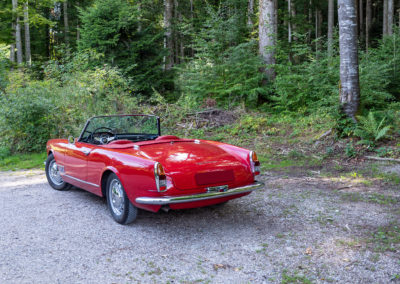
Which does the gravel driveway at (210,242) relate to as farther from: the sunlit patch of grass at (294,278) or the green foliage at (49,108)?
the green foliage at (49,108)

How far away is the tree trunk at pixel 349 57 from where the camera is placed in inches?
313

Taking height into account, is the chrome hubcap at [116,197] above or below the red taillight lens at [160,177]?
below

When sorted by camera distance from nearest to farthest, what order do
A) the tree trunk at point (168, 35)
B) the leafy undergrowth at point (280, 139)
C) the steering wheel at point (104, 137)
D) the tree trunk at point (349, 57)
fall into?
the steering wheel at point (104, 137) → the leafy undergrowth at point (280, 139) → the tree trunk at point (349, 57) → the tree trunk at point (168, 35)

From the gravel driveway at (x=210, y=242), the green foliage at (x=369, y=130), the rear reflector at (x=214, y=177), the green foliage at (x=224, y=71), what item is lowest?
the gravel driveway at (x=210, y=242)

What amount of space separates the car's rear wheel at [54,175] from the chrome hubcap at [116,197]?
204 centimetres

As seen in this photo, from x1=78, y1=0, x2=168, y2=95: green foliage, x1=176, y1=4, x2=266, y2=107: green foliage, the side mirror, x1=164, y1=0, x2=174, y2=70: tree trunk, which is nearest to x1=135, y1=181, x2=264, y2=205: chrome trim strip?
the side mirror

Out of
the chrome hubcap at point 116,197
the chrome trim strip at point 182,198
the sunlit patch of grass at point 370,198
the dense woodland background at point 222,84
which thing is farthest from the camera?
the dense woodland background at point 222,84

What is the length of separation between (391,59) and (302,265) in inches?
455

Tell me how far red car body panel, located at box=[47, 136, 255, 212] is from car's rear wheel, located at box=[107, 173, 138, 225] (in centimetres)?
17

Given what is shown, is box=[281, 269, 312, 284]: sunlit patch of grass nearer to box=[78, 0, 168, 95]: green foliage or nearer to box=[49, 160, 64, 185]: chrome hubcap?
box=[49, 160, 64, 185]: chrome hubcap

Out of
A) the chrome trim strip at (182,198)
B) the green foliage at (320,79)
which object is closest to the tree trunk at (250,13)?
the green foliage at (320,79)

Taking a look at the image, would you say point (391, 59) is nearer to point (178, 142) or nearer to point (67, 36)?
point (178, 142)

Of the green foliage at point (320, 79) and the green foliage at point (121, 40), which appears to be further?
the green foliage at point (121, 40)

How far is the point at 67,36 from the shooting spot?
90.9 ft
